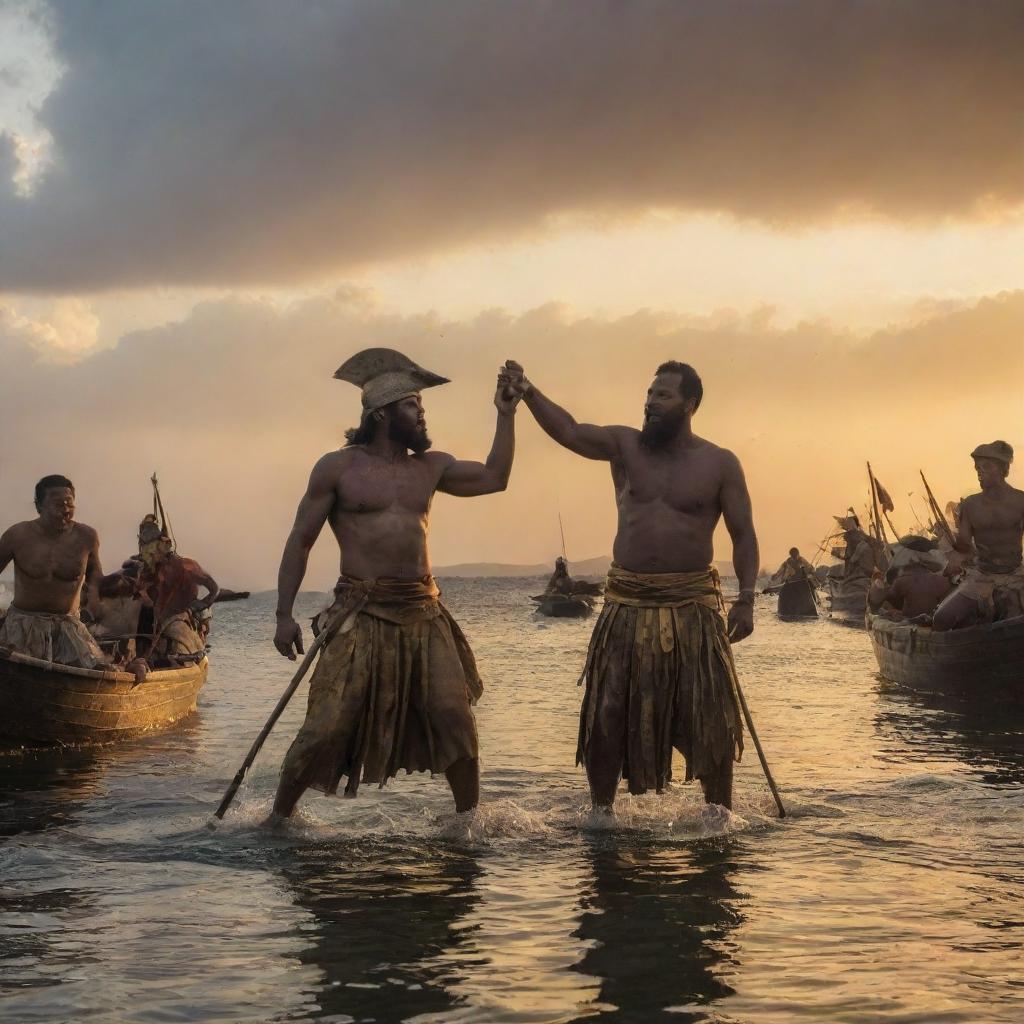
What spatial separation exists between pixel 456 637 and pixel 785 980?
318cm

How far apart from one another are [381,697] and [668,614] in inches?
61.2

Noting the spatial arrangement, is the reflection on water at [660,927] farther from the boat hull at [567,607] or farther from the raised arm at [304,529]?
the boat hull at [567,607]

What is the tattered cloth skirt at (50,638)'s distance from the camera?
37.3ft

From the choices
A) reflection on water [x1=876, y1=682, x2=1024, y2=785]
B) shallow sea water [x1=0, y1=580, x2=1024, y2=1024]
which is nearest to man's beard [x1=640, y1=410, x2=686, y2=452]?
shallow sea water [x1=0, y1=580, x2=1024, y2=1024]

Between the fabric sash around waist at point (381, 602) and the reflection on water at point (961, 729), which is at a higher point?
the fabric sash around waist at point (381, 602)

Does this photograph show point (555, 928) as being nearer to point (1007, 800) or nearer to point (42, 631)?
point (1007, 800)

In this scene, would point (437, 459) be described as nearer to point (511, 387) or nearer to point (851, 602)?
point (511, 387)

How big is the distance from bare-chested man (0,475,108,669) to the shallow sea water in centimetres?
97

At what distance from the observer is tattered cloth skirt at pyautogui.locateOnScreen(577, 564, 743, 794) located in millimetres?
7633

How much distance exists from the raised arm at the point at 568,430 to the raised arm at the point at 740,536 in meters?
0.62

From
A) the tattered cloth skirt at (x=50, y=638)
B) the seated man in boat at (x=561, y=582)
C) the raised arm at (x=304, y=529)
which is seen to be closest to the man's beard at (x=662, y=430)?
the raised arm at (x=304, y=529)

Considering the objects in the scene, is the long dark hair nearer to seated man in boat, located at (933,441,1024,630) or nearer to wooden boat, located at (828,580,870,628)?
seated man in boat, located at (933,441,1024,630)

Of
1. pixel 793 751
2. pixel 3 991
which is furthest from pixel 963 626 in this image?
pixel 3 991

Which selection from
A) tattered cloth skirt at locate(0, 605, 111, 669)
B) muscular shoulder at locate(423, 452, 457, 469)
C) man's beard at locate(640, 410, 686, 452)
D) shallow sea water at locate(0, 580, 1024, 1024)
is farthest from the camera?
tattered cloth skirt at locate(0, 605, 111, 669)
